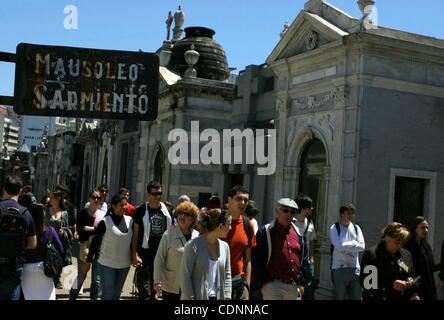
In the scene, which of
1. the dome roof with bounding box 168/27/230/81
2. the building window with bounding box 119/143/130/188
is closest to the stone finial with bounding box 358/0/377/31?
the dome roof with bounding box 168/27/230/81

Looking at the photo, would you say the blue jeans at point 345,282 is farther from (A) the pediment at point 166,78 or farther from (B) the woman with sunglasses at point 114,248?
(A) the pediment at point 166,78

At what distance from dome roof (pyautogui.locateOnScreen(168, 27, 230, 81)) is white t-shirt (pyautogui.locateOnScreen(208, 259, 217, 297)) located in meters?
19.2

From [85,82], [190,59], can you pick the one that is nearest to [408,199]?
[85,82]

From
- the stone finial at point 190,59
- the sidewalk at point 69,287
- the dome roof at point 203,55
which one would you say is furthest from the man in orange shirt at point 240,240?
the dome roof at point 203,55

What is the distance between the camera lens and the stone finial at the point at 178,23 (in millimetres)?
26656

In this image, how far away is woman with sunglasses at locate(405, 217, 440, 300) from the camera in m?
7.00

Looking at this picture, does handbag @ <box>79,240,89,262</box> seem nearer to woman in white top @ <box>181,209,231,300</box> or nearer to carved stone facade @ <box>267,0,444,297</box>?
woman in white top @ <box>181,209,231,300</box>

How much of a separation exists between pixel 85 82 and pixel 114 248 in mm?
2905

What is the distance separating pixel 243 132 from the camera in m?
16.9

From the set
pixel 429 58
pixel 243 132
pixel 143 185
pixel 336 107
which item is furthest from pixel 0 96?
pixel 143 185

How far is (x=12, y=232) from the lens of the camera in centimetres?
586

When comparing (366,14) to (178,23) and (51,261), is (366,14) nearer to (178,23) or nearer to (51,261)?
(51,261)

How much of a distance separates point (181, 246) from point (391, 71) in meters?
7.60

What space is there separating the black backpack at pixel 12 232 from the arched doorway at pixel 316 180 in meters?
8.03
